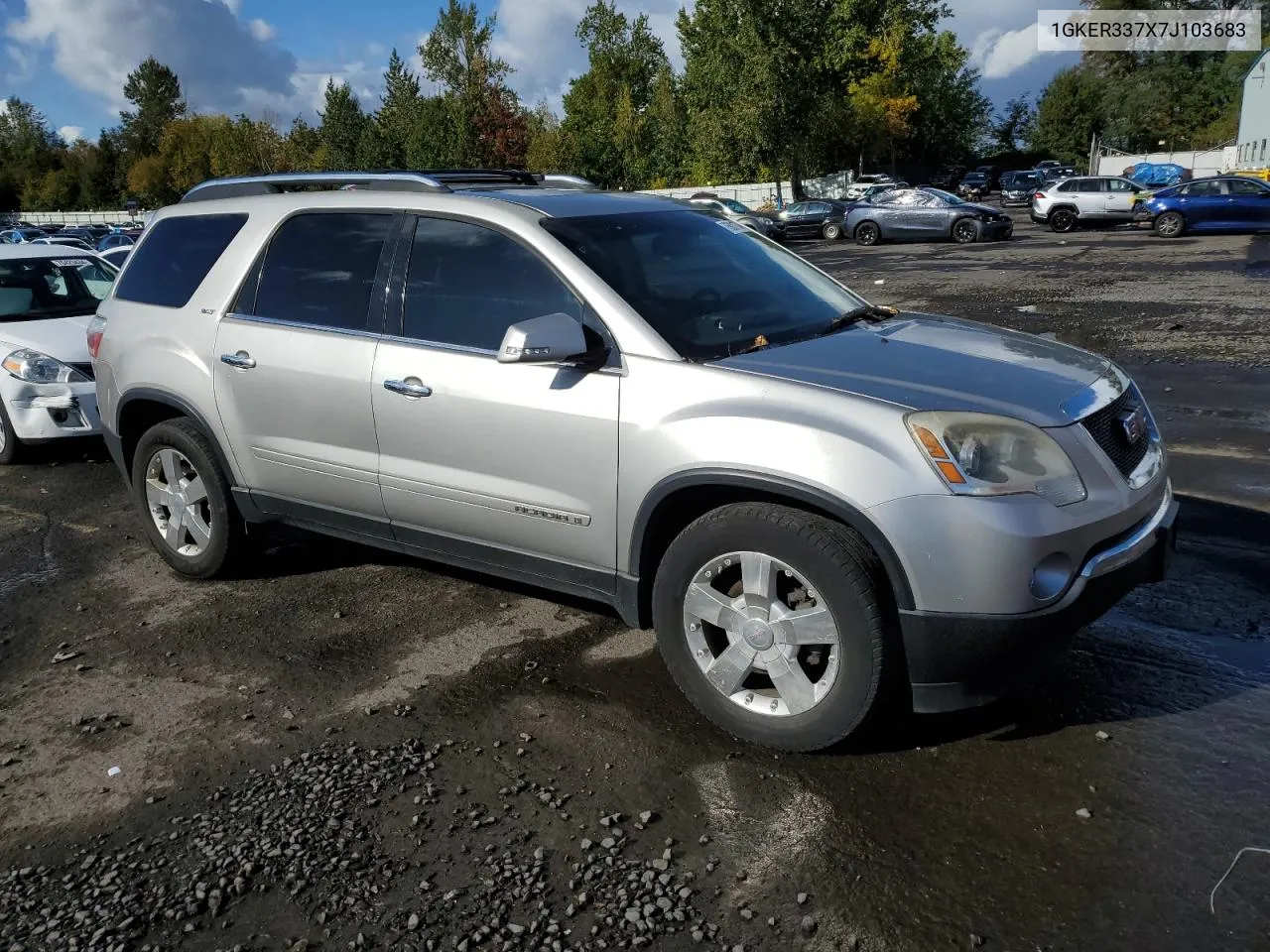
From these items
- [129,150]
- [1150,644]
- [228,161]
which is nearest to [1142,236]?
[1150,644]

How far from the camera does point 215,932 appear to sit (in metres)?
2.79

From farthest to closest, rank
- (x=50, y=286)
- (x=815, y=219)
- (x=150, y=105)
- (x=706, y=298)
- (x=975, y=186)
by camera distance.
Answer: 1. (x=150, y=105)
2. (x=975, y=186)
3. (x=815, y=219)
4. (x=50, y=286)
5. (x=706, y=298)

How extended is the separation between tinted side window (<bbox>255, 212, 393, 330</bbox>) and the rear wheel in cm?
2881

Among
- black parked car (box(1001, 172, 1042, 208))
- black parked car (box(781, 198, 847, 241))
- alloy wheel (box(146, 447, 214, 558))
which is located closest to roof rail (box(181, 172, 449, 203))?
alloy wheel (box(146, 447, 214, 558))

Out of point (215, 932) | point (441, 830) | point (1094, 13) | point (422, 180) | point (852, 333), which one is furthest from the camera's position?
point (1094, 13)

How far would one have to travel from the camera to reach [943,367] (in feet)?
11.9

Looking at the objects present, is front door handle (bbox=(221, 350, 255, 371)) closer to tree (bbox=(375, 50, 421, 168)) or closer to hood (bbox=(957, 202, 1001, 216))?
hood (bbox=(957, 202, 1001, 216))

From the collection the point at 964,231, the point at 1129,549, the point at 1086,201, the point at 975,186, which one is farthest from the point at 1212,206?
the point at 975,186

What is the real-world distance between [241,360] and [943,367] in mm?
3030

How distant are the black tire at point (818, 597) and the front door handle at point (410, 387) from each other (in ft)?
4.01

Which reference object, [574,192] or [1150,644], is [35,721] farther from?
[1150,644]

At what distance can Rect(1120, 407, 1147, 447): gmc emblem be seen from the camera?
143 inches

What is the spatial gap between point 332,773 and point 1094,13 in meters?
95.2

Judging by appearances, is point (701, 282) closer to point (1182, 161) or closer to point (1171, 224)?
point (1171, 224)
